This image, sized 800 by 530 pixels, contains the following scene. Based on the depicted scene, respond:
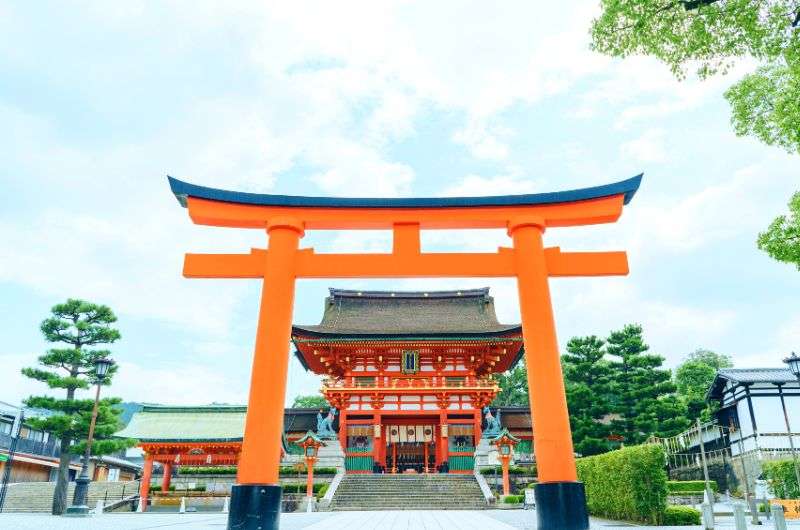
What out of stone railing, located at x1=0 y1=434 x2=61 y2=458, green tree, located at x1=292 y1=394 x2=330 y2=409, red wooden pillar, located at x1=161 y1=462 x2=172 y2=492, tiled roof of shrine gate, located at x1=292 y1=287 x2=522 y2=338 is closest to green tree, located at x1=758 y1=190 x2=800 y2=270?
tiled roof of shrine gate, located at x1=292 y1=287 x2=522 y2=338

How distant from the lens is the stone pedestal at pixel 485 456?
22.0 meters

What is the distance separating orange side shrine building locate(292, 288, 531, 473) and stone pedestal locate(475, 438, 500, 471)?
85 centimetres

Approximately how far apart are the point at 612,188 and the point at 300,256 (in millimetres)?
6232

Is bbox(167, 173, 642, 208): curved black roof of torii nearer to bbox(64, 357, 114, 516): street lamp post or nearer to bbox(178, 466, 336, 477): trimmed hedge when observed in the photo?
bbox(64, 357, 114, 516): street lamp post

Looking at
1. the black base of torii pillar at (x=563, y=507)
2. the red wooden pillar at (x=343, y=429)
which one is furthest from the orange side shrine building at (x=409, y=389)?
the black base of torii pillar at (x=563, y=507)

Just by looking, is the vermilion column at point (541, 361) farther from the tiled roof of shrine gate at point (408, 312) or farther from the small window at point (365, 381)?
the small window at point (365, 381)

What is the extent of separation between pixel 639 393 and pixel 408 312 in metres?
13.3

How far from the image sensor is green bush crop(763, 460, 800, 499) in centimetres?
1633

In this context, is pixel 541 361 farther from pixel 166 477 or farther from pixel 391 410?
pixel 166 477

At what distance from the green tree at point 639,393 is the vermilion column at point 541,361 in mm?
16259

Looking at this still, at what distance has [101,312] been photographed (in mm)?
18484

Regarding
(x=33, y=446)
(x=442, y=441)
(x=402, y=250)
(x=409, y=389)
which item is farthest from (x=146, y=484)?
(x=402, y=250)

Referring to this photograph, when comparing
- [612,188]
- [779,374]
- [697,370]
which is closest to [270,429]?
[612,188]

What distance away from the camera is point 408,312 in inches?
1207
